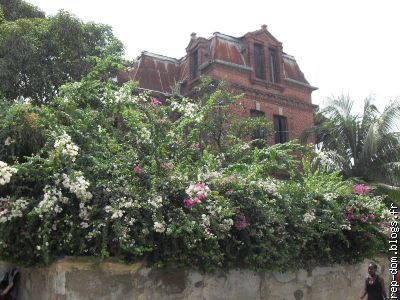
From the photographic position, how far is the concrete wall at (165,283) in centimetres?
595

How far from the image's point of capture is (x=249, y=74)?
21.1 m

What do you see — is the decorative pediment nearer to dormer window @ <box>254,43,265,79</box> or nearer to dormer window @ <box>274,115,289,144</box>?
dormer window @ <box>254,43,265,79</box>

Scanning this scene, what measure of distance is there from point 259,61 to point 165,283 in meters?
17.2

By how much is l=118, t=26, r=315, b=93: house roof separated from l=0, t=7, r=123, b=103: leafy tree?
20.5 feet

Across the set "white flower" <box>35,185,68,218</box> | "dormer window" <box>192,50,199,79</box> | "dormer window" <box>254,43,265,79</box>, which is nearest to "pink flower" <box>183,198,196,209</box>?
"white flower" <box>35,185,68,218</box>

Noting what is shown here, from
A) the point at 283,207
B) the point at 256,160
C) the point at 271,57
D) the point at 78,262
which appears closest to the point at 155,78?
the point at 271,57

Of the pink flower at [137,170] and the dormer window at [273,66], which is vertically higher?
the dormer window at [273,66]

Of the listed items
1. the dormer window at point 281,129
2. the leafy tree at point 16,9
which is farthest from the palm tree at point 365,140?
the leafy tree at point 16,9

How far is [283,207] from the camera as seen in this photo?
24.8 feet

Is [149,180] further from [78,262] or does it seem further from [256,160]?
[256,160]

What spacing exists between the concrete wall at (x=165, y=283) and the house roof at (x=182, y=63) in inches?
525

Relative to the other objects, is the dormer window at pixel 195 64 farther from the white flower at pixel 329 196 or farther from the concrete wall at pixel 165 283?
the concrete wall at pixel 165 283

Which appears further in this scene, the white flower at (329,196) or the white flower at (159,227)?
the white flower at (329,196)

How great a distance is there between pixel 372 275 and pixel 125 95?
5.14 metres
